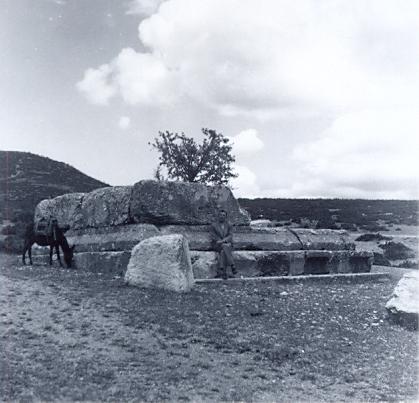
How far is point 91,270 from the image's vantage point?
11.0 m

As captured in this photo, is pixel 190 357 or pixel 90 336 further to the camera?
pixel 90 336

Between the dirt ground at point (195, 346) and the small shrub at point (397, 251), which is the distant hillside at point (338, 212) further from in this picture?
the dirt ground at point (195, 346)

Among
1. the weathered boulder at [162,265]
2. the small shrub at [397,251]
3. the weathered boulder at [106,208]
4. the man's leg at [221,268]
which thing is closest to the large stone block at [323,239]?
the man's leg at [221,268]

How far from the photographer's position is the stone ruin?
10219mm

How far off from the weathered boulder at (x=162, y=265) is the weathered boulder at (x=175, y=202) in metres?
2.17

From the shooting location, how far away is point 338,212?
130 ft

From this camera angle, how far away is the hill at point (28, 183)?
2488 centimetres

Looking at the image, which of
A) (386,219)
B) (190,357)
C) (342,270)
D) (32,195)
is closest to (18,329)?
(190,357)

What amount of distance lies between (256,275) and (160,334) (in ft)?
15.8

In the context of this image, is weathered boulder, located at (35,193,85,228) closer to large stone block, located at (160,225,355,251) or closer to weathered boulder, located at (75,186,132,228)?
weathered boulder, located at (75,186,132,228)

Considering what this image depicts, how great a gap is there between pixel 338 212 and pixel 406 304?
110 feet

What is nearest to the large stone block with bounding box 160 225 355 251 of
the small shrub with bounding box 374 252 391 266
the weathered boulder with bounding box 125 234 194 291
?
the weathered boulder with bounding box 125 234 194 291

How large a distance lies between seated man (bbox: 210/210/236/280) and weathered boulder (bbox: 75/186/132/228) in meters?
2.01

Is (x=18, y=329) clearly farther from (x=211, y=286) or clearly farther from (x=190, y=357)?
(x=211, y=286)
